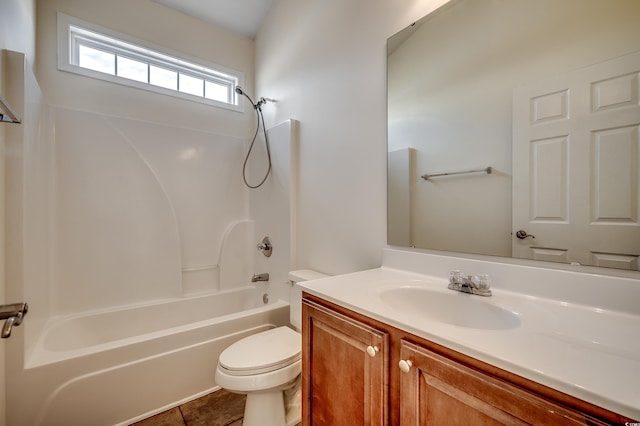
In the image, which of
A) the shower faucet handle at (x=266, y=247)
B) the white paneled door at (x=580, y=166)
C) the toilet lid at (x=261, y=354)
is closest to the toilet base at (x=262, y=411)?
the toilet lid at (x=261, y=354)

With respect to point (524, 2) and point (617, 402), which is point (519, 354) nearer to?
point (617, 402)

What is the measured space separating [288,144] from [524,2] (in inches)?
58.1

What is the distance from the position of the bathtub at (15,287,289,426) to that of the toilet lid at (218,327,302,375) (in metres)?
0.39

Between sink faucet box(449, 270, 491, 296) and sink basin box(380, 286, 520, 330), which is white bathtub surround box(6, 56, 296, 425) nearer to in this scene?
sink basin box(380, 286, 520, 330)

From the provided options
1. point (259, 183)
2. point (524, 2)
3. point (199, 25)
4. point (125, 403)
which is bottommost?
point (125, 403)

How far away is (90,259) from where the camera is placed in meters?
1.94

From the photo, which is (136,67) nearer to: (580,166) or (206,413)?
(206,413)

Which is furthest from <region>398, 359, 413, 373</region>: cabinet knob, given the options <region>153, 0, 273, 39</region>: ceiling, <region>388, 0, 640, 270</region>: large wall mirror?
<region>153, 0, 273, 39</region>: ceiling

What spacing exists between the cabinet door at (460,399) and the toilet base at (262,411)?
868mm

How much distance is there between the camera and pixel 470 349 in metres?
0.57

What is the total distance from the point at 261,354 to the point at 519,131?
4.84ft

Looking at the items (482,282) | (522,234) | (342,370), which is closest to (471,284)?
(482,282)

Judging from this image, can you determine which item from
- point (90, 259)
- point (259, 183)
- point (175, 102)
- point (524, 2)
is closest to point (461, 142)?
point (524, 2)

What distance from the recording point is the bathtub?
1.28 m
